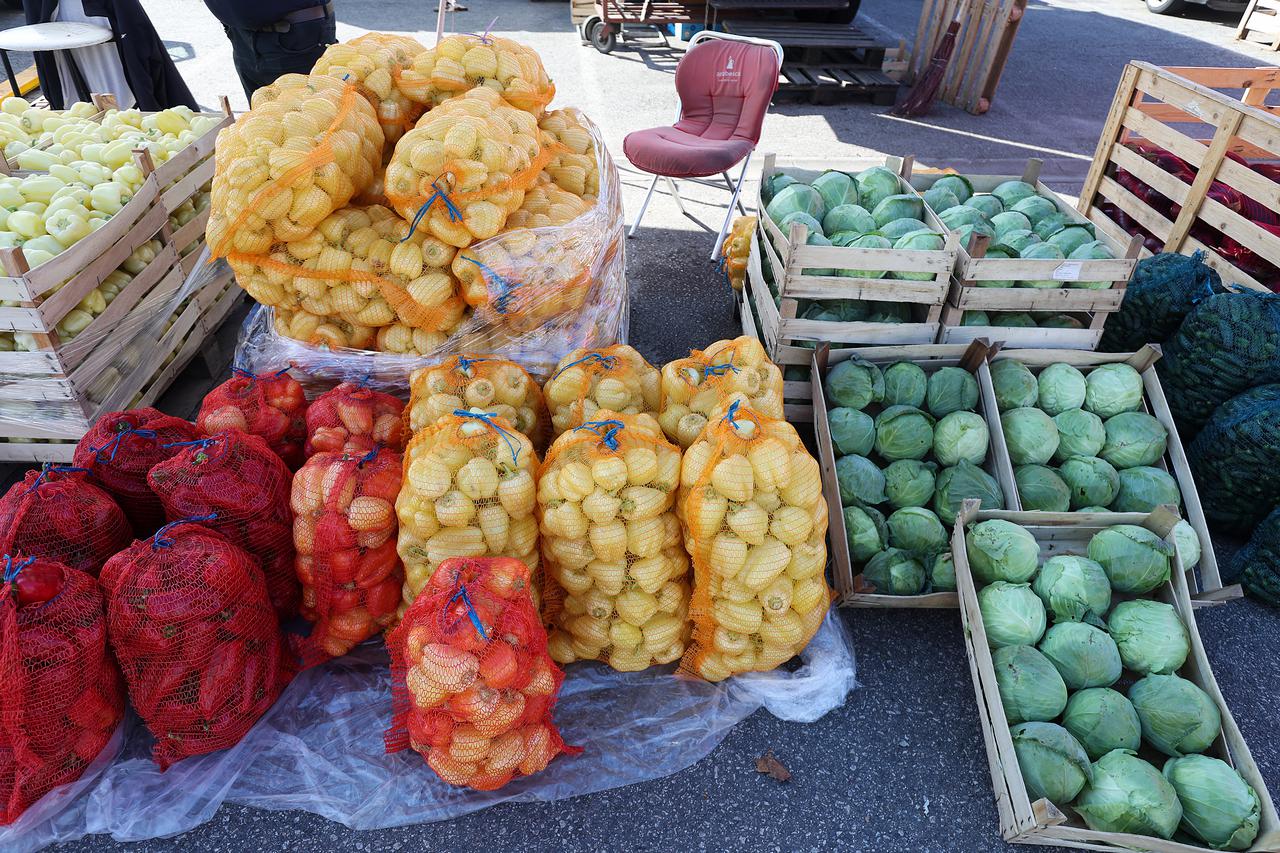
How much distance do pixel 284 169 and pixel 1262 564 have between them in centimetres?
406

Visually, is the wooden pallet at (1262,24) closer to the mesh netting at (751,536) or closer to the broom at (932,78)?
the broom at (932,78)

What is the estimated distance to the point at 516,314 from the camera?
3020mm

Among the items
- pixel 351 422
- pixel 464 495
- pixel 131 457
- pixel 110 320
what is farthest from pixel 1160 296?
pixel 110 320

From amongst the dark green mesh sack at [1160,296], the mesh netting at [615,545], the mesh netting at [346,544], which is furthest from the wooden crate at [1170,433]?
the mesh netting at [346,544]

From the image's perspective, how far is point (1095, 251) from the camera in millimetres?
3354

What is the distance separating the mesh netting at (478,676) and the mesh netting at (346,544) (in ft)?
1.01

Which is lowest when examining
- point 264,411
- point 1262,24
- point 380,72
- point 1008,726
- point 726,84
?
point 1008,726

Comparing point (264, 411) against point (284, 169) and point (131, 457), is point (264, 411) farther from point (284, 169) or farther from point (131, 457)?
point (284, 169)

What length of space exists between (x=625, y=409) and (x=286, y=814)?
5.56 ft

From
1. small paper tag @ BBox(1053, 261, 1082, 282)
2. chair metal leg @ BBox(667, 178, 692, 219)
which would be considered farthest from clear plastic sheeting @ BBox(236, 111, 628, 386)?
chair metal leg @ BBox(667, 178, 692, 219)

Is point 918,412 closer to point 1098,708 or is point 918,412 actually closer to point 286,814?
point 1098,708

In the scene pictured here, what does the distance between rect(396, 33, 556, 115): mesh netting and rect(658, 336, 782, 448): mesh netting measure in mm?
1487

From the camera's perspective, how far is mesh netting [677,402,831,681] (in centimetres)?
225

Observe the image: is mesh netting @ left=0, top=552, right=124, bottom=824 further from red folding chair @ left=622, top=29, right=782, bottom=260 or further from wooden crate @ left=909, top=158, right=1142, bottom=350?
red folding chair @ left=622, top=29, right=782, bottom=260
